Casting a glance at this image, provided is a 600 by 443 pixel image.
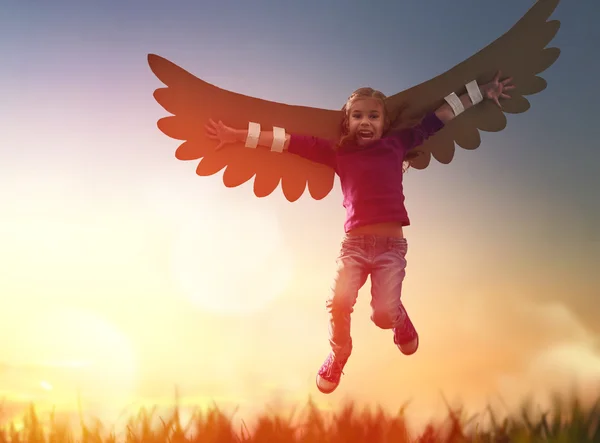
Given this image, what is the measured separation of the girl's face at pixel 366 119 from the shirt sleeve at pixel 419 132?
17cm

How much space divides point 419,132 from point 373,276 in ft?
3.41

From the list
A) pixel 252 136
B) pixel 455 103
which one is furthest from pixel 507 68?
pixel 252 136

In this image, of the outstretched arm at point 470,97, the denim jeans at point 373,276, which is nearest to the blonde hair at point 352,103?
the outstretched arm at point 470,97

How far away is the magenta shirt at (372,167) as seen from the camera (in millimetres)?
3762

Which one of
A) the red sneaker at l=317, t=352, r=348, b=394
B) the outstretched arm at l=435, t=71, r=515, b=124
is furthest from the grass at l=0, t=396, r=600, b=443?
the outstretched arm at l=435, t=71, r=515, b=124

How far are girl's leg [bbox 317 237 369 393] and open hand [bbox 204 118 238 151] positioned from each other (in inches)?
41.0

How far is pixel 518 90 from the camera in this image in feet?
13.8

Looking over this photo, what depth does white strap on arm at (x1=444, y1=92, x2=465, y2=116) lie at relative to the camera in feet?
13.0

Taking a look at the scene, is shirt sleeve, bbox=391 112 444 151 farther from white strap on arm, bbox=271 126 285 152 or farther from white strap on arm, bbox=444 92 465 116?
white strap on arm, bbox=271 126 285 152

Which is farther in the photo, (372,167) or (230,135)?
(230,135)

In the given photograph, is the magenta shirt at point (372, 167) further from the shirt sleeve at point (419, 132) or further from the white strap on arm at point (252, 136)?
the white strap on arm at point (252, 136)

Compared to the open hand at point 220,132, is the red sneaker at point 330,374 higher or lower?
lower

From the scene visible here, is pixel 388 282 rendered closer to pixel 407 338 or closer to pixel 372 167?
pixel 407 338

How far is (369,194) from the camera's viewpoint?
3775mm
